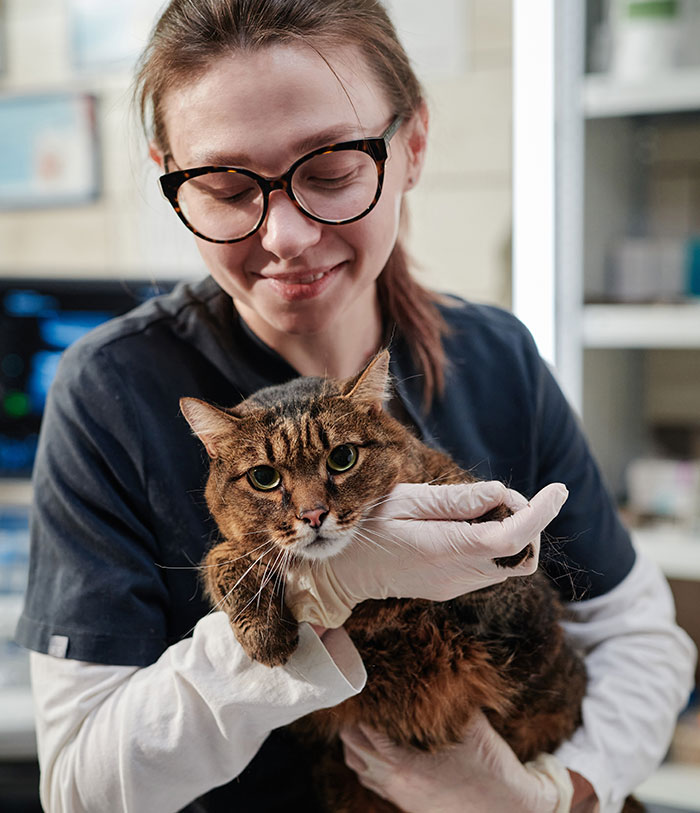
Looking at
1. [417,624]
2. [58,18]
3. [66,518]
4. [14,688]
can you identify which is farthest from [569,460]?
[58,18]

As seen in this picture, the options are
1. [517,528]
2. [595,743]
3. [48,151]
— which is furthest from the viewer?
[48,151]

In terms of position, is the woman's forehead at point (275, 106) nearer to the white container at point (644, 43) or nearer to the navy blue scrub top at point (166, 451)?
the navy blue scrub top at point (166, 451)

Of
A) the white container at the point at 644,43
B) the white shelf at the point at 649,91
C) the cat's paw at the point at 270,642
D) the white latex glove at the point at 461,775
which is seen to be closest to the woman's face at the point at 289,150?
the cat's paw at the point at 270,642

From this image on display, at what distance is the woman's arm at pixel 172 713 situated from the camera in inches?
20.0

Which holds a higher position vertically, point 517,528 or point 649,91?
point 649,91

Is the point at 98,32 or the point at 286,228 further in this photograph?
the point at 98,32

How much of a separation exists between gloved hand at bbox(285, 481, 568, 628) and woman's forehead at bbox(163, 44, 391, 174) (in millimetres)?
223

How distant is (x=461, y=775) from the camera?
0.57 m

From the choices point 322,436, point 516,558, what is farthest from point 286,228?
point 516,558

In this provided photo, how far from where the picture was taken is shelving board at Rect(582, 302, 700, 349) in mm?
1159

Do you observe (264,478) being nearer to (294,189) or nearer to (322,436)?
(322,436)

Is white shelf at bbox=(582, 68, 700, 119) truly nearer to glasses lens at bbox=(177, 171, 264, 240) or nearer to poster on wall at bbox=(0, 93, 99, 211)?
glasses lens at bbox=(177, 171, 264, 240)

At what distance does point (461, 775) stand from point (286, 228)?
43cm

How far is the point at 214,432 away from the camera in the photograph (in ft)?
1.59
